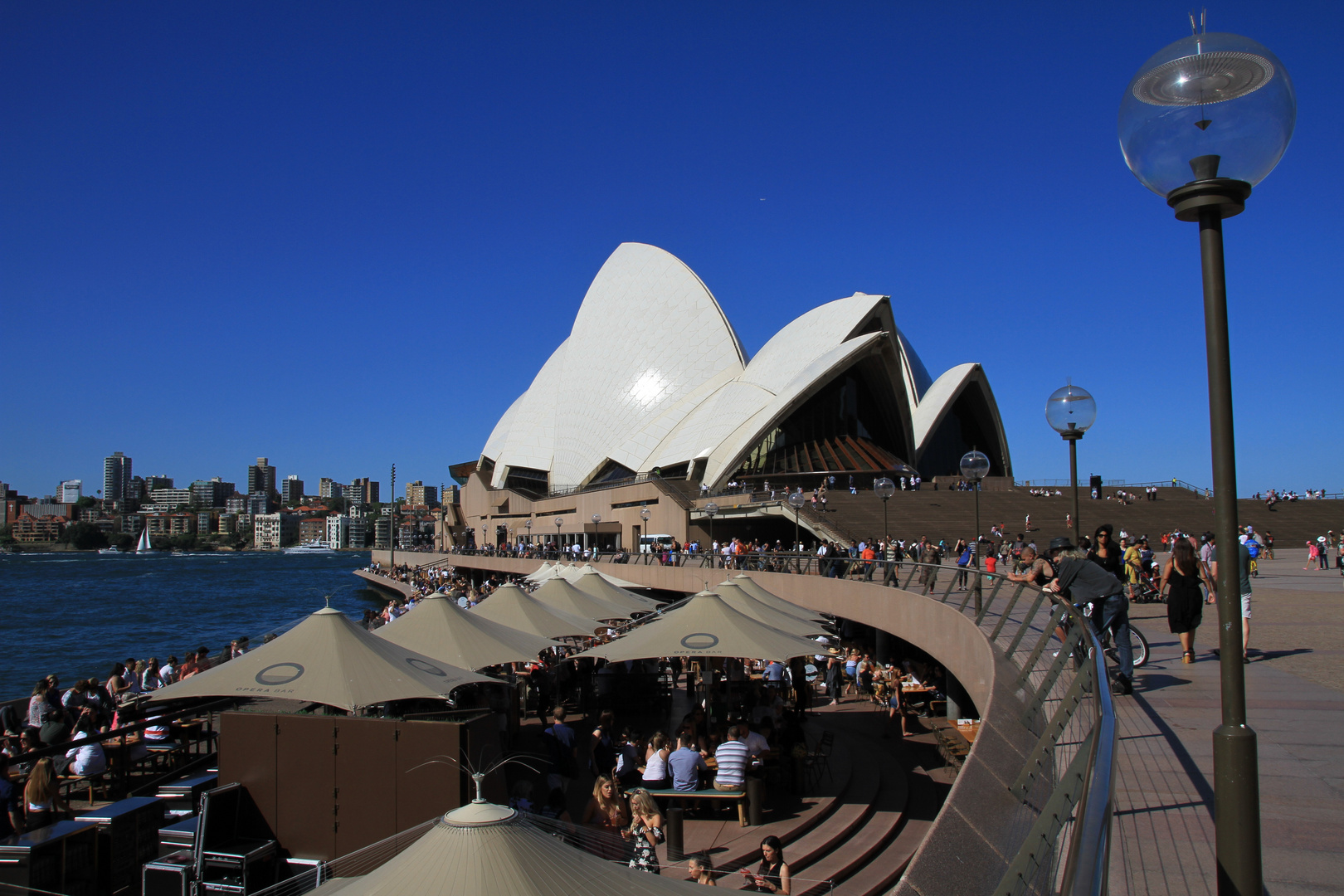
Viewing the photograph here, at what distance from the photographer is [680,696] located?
1354 cm

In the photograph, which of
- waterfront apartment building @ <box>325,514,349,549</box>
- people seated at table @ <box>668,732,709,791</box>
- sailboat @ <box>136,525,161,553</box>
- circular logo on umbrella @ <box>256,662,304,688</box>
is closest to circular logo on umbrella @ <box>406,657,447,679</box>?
circular logo on umbrella @ <box>256,662,304,688</box>

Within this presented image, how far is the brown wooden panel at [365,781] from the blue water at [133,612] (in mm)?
20403

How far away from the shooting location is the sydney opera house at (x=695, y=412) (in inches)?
1578

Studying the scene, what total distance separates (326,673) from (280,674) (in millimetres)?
415

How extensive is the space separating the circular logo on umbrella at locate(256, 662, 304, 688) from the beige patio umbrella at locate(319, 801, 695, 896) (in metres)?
4.44

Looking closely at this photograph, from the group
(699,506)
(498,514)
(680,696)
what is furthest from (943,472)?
(680,696)

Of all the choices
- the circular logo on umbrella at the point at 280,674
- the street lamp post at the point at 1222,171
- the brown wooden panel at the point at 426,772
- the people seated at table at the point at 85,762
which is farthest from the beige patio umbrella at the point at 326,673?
the street lamp post at the point at 1222,171

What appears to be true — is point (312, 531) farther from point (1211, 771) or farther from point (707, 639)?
point (1211, 771)

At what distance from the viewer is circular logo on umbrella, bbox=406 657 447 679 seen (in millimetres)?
7641

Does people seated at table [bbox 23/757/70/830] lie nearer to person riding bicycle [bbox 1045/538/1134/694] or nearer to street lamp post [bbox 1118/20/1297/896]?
street lamp post [bbox 1118/20/1297/896]

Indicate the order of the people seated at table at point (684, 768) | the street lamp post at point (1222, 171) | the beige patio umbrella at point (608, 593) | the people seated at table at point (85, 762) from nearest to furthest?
the street lamp post at point (1222, 171) → the people seated at table at point (85, 762) → the people seated at table at point (684, 768) → the beige patio umbrella at point (608, 593)

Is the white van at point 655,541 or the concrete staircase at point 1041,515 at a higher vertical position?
the concrete staircase at point 1041,515

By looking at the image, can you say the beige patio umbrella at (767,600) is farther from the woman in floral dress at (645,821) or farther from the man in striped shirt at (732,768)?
the woman in floral dress at (645,821)

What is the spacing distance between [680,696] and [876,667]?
469 cm
